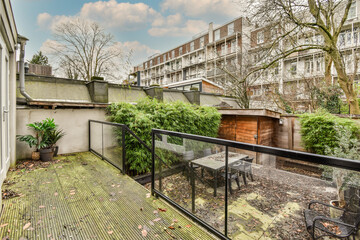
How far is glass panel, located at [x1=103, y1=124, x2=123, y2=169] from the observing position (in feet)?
14.4

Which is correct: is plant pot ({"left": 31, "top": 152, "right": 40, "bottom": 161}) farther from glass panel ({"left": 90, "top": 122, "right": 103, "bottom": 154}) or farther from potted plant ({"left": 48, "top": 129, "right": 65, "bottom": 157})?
glass panel ({"left": 90, "top": 122, "right": 103, "bottom": 154})

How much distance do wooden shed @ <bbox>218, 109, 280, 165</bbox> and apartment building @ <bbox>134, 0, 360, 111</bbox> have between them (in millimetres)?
1571

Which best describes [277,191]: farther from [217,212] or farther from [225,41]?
[225,41]

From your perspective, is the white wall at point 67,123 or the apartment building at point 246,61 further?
the apartment building at point 246,61

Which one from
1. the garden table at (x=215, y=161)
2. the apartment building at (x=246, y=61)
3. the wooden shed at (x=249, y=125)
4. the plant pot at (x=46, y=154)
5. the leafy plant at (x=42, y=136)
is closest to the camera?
the garden table at (x=215, y=161)

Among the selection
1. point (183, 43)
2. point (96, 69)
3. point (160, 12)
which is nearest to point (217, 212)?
point (160, 12)

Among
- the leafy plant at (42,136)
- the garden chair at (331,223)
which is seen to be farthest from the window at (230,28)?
the garden chair at (331,223)

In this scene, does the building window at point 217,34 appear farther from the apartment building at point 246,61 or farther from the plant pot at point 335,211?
the plant pot at point 335,211

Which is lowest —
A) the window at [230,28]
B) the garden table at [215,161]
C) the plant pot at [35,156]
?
the plant pot at [35,156]

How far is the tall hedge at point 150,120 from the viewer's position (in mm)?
4770

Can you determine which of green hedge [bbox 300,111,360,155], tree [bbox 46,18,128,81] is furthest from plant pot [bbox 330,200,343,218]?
tree [bbox 46,18,128,81]

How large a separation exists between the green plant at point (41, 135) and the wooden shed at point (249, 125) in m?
6.33

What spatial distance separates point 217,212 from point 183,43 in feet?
107

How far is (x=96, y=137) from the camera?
546cm
